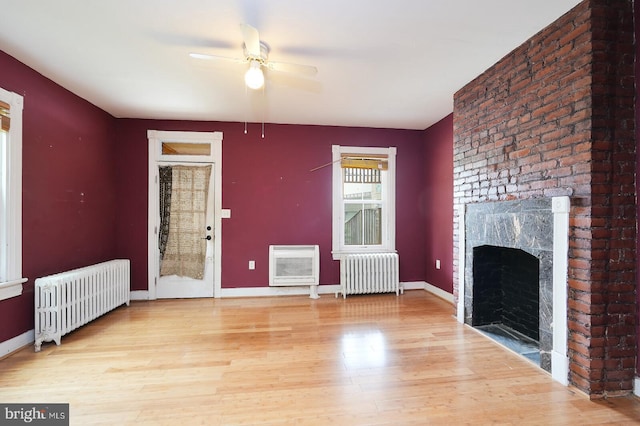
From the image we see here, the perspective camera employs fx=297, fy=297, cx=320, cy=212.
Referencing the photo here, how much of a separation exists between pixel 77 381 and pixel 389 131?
4.73 m

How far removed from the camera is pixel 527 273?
9.67ft

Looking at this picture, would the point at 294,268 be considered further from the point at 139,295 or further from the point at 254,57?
the point at 254,57

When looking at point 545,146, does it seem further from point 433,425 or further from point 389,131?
point 389,131

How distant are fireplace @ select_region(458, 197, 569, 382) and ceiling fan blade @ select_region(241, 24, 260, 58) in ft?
7.92

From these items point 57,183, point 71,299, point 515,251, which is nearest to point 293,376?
point 71,299

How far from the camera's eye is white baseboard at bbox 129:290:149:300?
4.33 m

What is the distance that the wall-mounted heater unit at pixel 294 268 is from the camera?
444cm

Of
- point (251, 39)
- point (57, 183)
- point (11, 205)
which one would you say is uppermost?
point (251, 39)

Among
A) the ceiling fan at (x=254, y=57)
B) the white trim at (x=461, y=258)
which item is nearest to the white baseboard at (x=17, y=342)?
the ceiling fan at (x=254, y=57)

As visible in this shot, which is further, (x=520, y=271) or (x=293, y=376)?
(x=520, y=271)

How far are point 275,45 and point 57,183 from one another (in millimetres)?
2735

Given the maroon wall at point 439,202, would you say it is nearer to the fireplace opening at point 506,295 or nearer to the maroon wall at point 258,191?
the maroon wall at point 258,191

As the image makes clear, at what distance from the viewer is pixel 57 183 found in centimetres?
316

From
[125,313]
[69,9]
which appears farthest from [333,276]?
[69,9]
